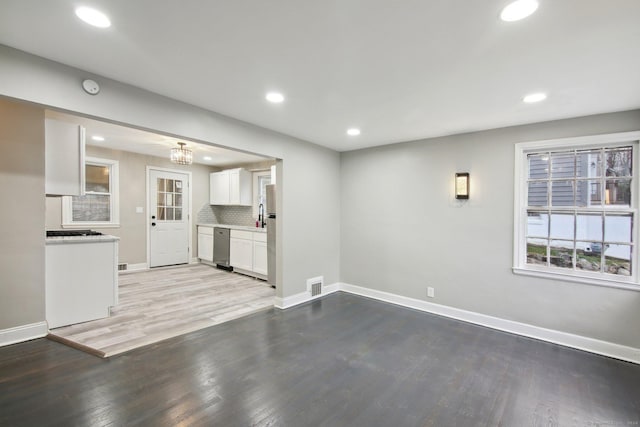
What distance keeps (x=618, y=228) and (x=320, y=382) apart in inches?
131

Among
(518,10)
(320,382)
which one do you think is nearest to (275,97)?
(518,10)

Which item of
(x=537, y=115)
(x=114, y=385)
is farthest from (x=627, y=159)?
(x=114, y=385)

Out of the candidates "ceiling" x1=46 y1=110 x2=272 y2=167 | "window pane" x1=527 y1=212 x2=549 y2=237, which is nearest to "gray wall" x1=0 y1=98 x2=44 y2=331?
"ceiling" x1=46 y1=110 x2=272 y2=167

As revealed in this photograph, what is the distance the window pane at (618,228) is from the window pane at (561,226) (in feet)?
0.90

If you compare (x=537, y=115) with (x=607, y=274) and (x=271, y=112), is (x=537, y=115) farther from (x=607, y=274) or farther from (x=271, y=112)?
(x=271, y=112)

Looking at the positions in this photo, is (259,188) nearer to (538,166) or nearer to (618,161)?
(538,166)

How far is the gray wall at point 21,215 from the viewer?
2779 millimetres

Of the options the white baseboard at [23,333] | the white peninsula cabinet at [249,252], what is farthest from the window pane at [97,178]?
the white baseboard at [23,333]

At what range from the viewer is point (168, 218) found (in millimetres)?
6680

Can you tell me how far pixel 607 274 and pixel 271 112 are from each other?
3893 mm

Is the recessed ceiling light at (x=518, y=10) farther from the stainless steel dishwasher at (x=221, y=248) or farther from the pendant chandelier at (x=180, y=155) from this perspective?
the stainless steel dishwasher at (x=221, y=248)

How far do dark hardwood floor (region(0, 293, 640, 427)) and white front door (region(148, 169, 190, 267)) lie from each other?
383 cm

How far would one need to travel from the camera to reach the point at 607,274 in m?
2.95

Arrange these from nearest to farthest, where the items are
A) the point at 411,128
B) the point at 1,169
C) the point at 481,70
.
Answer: the point at 481,70, the point at 1,169, the point at 411,128
